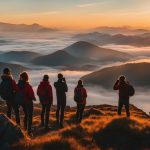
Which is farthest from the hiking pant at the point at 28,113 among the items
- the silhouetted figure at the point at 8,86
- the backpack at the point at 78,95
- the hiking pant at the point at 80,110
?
the hiking pant at the point at 80,110

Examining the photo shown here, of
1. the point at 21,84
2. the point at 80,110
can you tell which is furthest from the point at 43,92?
the point at 80,110

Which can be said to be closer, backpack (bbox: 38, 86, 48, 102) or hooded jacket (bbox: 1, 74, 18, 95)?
hooded jacket (bbox: 1, 74, 18, 95)

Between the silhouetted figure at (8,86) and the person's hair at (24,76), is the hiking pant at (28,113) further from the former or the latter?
the person's hair at (24,76)

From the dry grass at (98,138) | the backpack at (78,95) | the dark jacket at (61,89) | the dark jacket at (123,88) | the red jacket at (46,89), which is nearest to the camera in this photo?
the dry grass at (98,138)

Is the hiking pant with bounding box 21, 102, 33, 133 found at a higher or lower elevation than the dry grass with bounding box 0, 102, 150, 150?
higher

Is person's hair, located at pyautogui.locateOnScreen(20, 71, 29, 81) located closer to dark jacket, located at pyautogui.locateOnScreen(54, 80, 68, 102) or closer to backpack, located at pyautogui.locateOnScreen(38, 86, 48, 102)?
backpack, located at pyautogui.locateOnScreen(38, 86, 48, 102)

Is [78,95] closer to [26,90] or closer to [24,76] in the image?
[26,90]

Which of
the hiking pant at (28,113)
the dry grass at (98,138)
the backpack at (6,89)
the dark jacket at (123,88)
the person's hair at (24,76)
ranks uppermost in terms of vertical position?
the person's hair at (24,76)

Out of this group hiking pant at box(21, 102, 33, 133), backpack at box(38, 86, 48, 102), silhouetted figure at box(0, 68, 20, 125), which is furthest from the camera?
backpack at box(38, 86, 48, 102)

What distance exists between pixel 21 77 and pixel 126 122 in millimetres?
6406

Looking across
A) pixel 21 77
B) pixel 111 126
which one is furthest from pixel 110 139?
pixel 21 77

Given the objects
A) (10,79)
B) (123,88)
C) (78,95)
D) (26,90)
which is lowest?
(78,95)

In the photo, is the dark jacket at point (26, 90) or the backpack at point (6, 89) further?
the backpack at point (6, 89)

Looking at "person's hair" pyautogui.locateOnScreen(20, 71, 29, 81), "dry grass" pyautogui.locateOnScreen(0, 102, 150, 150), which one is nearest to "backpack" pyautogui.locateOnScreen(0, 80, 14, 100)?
"person's hair" pyautogui.locateOnScreen(20, 71, 29, 81)
